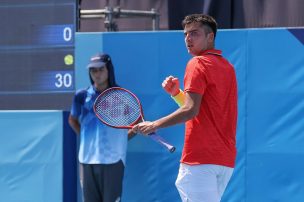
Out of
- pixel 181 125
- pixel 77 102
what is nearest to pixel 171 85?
pixel 181 125

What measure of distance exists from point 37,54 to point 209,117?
248 centimetres

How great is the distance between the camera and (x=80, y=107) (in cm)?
623

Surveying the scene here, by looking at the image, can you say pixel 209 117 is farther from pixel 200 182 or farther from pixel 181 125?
pixel 181 125

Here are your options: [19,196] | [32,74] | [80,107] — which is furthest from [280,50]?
[19,196]

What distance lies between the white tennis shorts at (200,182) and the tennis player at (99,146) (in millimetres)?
1579

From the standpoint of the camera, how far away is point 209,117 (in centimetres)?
453

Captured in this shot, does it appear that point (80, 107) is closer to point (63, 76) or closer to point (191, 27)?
point (63, 76)

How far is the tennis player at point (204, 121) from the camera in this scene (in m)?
4.43

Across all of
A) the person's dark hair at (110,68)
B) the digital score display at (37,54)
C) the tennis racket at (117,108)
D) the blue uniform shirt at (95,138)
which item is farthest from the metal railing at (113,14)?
the tennis racket at (117,108)

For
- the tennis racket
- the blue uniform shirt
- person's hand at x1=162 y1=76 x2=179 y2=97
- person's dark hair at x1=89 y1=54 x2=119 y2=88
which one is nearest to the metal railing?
person's dark hair at x1=89 y1=54 x2=119 y2=88

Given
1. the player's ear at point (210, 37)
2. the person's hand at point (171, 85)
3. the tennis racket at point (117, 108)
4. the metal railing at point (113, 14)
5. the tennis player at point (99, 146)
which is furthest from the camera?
the metal railing at point (113, 14)

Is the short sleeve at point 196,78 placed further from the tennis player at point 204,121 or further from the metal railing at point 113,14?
the metal railing at point 113,14

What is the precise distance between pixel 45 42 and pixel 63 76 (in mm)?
342

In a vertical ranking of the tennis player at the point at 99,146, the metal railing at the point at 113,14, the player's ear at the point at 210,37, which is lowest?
the tennis player at the point at 99,146
